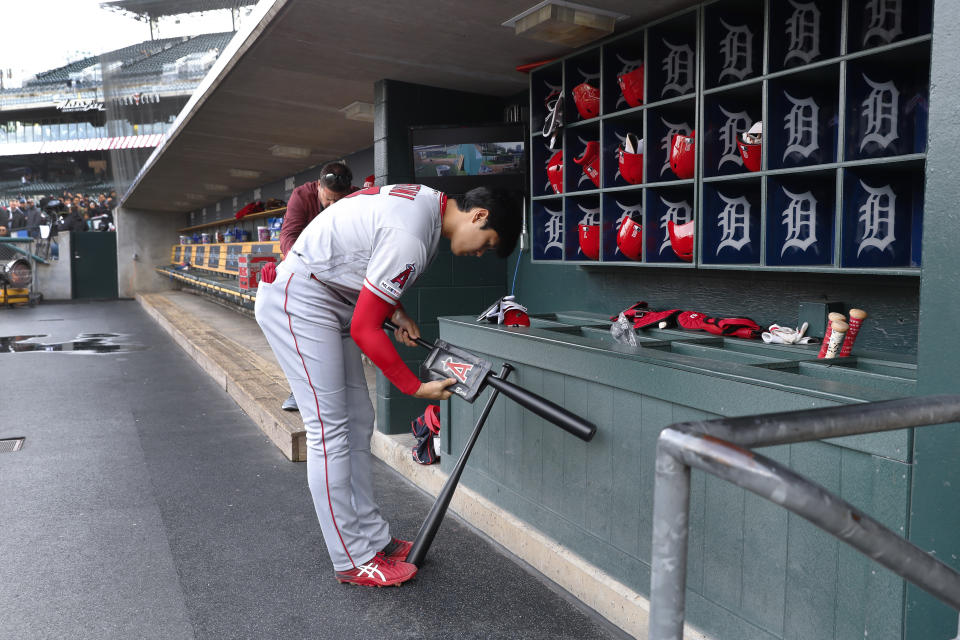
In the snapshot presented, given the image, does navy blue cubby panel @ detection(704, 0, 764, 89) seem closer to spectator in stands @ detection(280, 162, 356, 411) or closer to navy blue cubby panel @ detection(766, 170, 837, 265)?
navy blue cubby panel @ detection(766, 170, 837, 265)

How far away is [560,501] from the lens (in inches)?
104

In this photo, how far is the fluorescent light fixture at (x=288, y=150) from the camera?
292 inches

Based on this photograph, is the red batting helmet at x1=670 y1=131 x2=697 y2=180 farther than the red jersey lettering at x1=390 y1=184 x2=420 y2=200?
Yes

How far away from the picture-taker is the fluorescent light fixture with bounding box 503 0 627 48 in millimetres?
2982

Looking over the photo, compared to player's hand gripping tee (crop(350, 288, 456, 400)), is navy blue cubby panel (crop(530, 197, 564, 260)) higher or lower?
higher

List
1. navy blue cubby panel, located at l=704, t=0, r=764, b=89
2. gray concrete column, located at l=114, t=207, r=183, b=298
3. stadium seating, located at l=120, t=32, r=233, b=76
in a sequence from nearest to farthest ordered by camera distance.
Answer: navy blue cubby panel, located at l=704, t=0, r=764, b=89
gray concrete column, located at l=114, t=207, r=183, b=298
stadium seating, located at l=120, t=32, r=233, b=76

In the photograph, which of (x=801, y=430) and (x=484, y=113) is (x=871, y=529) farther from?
(x=484, y=113)

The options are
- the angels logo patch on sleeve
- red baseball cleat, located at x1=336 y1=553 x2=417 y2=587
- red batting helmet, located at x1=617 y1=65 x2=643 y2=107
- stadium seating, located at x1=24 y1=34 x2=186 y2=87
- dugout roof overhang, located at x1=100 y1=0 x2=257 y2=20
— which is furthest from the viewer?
stadium seating, located at x1=24 y1=34 x2=186 y2=87

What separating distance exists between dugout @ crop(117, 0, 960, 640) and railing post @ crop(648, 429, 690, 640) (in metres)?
0.82

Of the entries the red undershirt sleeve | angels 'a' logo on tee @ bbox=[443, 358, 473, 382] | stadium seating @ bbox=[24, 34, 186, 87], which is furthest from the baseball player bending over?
stadium seating @ bbox=[24, 34, 186, 87]

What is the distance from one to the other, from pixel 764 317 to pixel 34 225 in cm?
2396

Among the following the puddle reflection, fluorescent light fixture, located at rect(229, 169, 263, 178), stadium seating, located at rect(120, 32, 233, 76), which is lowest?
the puddle reflection

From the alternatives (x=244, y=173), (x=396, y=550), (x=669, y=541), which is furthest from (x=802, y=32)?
(x=244, y=173)

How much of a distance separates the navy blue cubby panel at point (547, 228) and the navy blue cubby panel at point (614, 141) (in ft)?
1.51
